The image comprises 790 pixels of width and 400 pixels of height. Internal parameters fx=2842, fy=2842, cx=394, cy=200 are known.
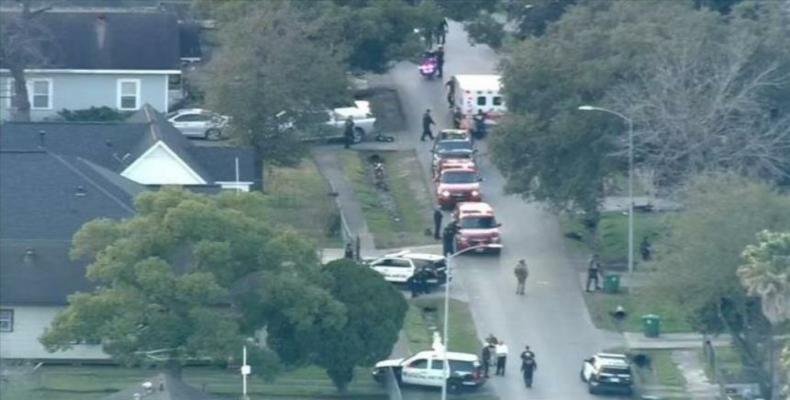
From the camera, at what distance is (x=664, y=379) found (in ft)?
255

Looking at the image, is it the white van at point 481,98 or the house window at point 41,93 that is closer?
the white van at point 481,98

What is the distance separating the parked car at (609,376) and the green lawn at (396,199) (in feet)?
47.8

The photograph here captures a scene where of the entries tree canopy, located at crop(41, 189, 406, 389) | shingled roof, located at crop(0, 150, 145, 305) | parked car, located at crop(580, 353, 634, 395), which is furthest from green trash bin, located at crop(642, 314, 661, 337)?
shingled roof, located at crop(0, 150, 145, 305)

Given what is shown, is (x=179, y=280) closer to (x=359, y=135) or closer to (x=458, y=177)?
(x=458, y=177)

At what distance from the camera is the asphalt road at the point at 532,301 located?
7762 cm

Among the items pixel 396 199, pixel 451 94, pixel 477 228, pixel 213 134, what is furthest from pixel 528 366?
pixel 451 94

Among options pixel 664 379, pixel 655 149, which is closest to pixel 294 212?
pixel 655 149

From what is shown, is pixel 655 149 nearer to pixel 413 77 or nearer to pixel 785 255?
pixel 785 255

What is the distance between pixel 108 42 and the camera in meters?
105

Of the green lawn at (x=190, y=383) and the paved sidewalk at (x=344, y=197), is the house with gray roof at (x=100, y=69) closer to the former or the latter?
the paved sidewalk at (x=344, y=197)

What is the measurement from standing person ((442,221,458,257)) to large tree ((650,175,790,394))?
417 inches

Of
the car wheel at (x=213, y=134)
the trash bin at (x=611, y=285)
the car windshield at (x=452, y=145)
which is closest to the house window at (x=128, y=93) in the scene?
the car wheel at (x=213, y=134)

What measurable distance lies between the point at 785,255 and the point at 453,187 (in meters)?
→ 22.2

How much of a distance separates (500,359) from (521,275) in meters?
7.13
